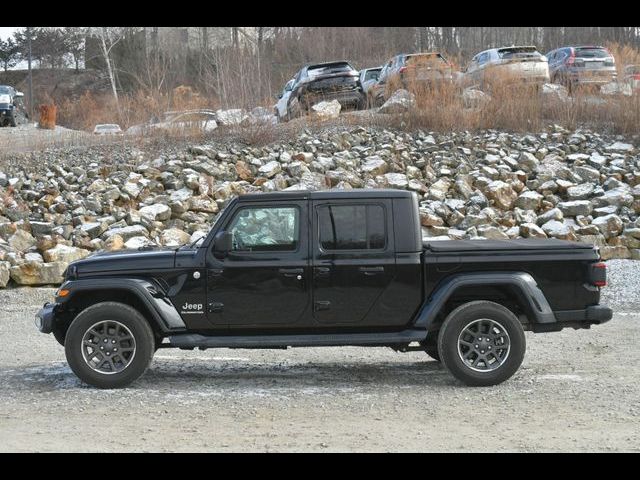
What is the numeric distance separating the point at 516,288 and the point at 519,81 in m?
19.2

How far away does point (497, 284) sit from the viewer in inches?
315

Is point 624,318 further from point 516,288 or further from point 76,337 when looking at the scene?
point 76,337

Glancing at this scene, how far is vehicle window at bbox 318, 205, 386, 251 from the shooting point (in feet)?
26.9

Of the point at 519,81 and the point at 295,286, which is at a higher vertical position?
the point at 519,81

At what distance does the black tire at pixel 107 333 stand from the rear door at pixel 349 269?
1617mm

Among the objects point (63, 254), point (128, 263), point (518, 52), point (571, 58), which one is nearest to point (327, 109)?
point (518, 52)

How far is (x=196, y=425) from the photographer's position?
677 cm

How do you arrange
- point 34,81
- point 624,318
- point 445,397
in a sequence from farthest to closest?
point 34,81 < point 624,318 < point 445,397

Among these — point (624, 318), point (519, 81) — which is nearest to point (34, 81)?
point (519, 81)

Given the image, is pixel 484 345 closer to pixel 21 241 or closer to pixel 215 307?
pixel 215 307

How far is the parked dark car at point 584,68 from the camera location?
27.0 metres

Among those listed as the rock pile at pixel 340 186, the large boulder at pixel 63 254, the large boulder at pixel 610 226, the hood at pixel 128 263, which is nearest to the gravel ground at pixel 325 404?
the hood at pixel 128 263

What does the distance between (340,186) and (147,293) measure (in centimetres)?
1151

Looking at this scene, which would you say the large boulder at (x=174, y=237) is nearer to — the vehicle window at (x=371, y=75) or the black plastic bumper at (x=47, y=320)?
the black plastic bumper at (x=47, y=320)
